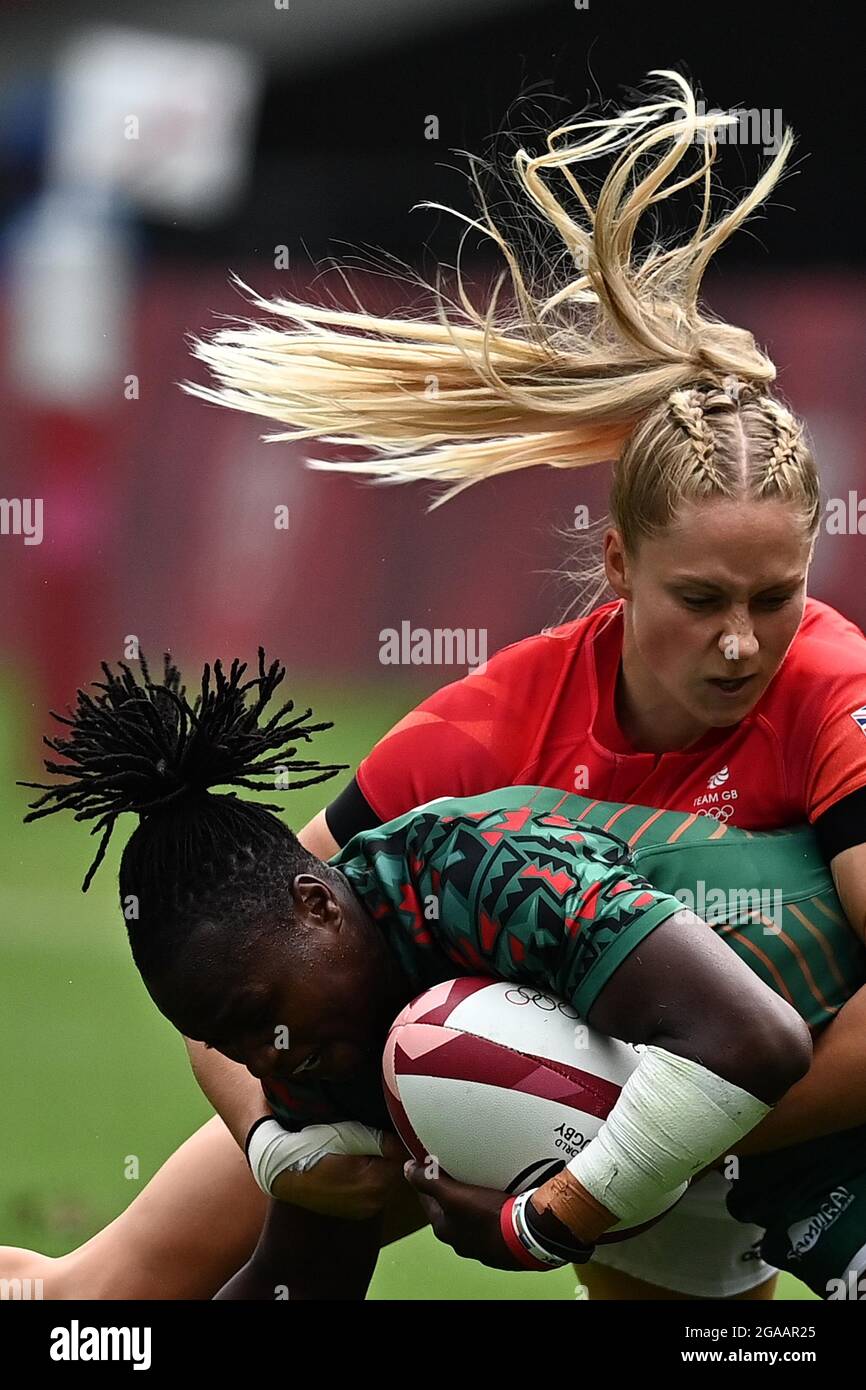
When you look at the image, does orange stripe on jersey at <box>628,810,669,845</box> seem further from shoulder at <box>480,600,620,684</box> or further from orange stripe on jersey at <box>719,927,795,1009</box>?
shoulder at <box>480,600,620,684</box>

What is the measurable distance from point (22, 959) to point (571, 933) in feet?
16.6

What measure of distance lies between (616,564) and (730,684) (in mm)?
340

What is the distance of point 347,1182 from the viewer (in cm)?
266

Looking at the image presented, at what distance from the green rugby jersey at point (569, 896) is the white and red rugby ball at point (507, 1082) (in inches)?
2.5

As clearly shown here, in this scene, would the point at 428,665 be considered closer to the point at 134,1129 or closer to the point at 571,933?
the point at 134,1129

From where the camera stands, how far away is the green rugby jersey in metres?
2.36

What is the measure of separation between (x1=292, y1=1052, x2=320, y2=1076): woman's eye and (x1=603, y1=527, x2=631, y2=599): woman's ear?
3.01 ft

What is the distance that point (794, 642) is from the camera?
281cm

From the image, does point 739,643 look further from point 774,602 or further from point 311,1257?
point 311,1257

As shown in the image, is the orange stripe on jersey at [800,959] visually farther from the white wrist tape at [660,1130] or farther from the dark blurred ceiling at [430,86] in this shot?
the dark blurred ceiling at [430,86]

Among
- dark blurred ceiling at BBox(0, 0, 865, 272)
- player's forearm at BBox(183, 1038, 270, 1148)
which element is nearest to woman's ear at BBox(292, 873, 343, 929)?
player's forearm at BBox(183, 1038, 270, 1148)

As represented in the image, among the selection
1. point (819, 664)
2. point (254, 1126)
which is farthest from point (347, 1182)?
point (819, 664)

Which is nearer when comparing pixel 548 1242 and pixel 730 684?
pixel 548 1242

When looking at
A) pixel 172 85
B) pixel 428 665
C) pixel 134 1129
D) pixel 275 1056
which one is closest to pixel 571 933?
pixel 275 1056
